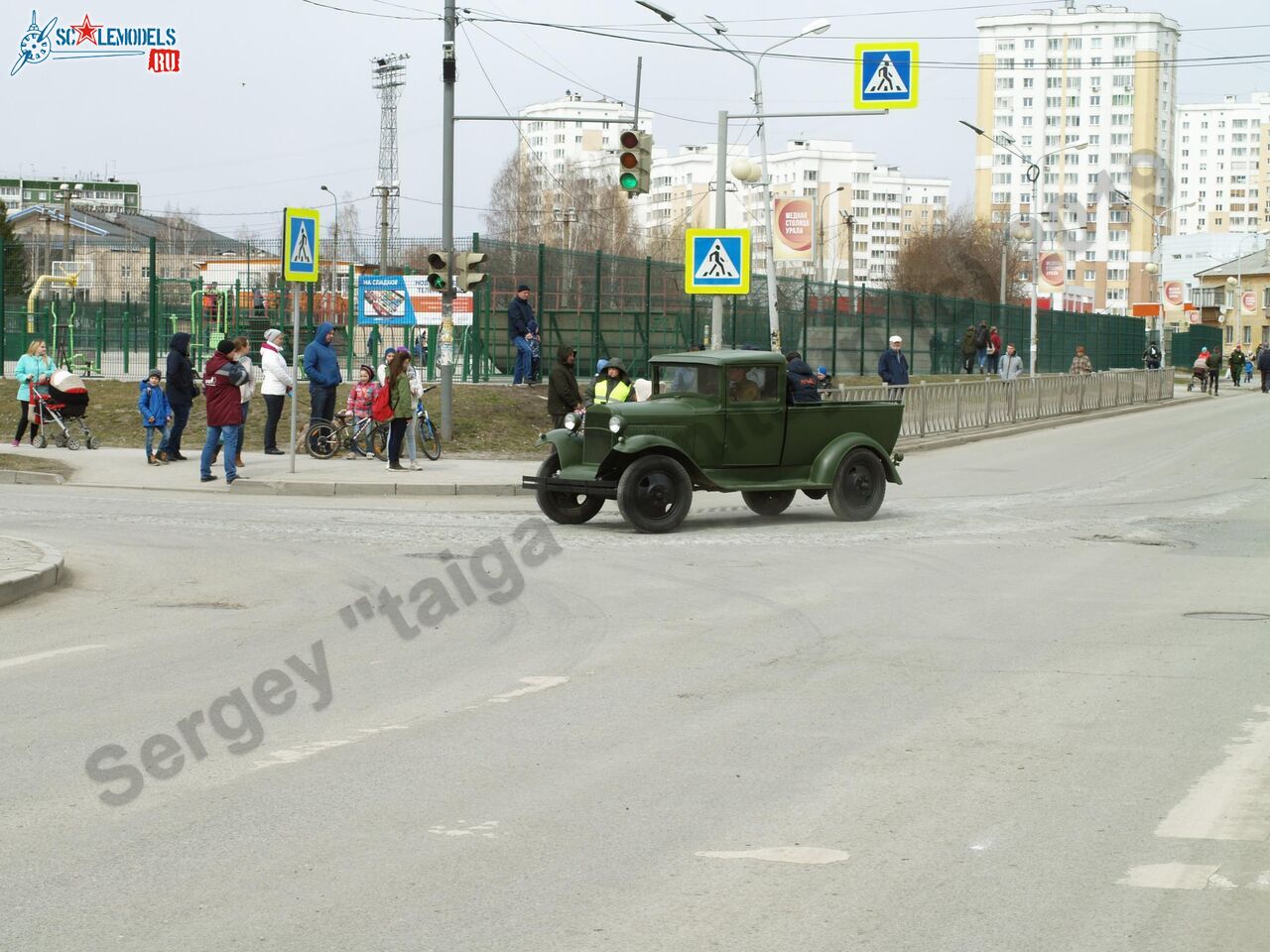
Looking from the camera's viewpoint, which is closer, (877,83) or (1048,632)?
(1048,632)

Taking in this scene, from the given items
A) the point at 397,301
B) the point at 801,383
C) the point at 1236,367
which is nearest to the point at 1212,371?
the point at 1236,367

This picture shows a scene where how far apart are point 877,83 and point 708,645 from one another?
51.0 ft

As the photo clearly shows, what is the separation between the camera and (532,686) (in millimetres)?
8305

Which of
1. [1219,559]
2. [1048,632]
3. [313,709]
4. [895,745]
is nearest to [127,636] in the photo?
[313,709]

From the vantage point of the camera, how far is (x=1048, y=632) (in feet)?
33.3

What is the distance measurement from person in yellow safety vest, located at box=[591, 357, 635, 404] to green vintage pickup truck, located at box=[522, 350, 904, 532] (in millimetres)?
5522

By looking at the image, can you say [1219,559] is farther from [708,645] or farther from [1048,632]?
[708,645]

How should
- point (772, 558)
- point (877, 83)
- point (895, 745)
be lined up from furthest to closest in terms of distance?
point (877, 83) → point (772, 558) → point (895, 745)

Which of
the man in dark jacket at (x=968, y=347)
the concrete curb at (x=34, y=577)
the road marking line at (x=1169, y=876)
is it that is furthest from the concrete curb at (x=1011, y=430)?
the road marking line at (x=1169, y=876)

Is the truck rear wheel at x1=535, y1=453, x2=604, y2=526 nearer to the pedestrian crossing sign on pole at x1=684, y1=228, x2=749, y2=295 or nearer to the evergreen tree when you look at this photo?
the pedestrian crossing sign on pole at x1=684, y1=228, x2=749, y2=295

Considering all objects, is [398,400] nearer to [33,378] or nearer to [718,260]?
[718,260]

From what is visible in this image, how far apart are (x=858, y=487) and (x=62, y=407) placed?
1359 cm

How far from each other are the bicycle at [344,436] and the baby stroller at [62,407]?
369 centimetres

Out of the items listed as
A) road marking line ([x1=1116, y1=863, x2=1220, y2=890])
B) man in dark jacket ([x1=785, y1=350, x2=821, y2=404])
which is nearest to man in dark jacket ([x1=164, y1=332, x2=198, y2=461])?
man in dark jacket ([x1=785, y1=350, x2=821, y2=404])
